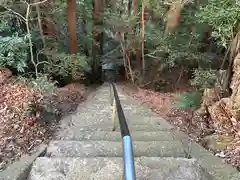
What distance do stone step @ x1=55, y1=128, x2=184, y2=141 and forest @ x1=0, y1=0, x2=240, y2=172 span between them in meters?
0.24

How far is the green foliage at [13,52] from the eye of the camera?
4.20 m

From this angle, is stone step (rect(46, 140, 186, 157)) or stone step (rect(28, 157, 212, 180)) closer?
stone step (rect(28, 157, 212, 180))

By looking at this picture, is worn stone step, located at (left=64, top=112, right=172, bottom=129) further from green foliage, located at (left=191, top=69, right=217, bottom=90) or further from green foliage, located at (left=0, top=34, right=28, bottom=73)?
green foliage, located at (left=0, top=34, right=28, bottom=73)

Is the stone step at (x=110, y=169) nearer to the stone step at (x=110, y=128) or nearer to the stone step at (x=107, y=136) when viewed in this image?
the stone step at (x=107, y=136)

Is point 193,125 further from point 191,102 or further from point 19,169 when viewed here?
point 19,169

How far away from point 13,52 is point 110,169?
2991 millimetres

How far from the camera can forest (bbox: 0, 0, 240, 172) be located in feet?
10.4

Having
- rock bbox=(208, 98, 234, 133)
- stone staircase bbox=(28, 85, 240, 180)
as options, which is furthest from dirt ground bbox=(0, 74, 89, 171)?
rock bbox=(208, 98, 234, 133)

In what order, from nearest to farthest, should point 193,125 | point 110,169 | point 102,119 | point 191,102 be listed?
1. point 110,169
2. point 193,125
3. point 102,119
4. point 191,102

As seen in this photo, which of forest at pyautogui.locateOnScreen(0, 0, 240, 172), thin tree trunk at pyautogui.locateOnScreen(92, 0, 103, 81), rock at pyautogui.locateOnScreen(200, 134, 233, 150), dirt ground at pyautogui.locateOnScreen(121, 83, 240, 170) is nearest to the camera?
dirt ground at pyautogui.locateOnScreen(121, 83, 240, 170)

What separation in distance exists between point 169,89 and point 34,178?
683 cm

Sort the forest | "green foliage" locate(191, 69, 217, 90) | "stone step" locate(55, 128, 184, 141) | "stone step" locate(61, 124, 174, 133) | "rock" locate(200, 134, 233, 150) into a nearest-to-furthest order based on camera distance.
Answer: "rock" locate(200, 134, 233, 150) → "stone step" locate(55, 128, 184, 141) → the forest → "stone step" locate(61, 124, 174, 133) → "green foliage" locate(191, 69, 217, 90)

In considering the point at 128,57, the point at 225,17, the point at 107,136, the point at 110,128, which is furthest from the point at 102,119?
the point at 128,57

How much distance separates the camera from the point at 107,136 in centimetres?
313
